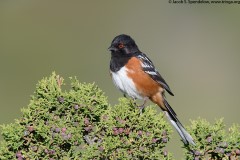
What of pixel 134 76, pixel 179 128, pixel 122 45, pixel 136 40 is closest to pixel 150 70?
pixel 134 76

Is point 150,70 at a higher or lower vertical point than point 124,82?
higher

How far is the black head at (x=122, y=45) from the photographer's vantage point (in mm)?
6012

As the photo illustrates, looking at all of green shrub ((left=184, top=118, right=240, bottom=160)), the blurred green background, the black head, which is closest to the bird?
the black head

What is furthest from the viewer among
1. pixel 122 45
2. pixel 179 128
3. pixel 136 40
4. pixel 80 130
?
pixel 136 40

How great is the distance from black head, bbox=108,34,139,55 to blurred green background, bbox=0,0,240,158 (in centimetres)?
271

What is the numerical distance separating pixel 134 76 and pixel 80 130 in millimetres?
1962

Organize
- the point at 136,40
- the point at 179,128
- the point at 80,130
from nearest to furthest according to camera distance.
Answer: the point at 80,130 < the point at 179,128 < the point at 136,40

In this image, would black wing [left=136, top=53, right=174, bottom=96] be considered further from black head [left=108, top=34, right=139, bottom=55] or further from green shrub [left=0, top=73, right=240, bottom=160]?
green shrub [left=0, top=73, right=240, bottom=160]

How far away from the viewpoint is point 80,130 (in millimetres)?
4012

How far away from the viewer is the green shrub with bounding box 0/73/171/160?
13.0 feet

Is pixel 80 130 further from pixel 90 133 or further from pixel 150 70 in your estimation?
pixel 150 70

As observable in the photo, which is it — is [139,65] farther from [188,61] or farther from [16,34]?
[16,34]

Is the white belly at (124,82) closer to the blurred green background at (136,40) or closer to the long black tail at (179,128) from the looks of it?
the long black tail at (179,128)

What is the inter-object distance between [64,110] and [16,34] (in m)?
10.2
